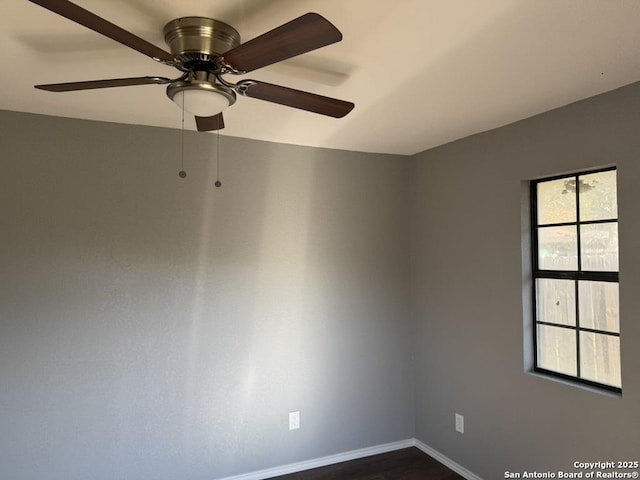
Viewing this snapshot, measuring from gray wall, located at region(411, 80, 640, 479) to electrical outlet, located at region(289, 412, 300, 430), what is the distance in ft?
3.37

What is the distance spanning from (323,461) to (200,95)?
2.76 meters

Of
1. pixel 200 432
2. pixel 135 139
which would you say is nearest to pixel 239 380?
pixel 200 432

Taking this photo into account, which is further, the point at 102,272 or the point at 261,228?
the point at 261,228

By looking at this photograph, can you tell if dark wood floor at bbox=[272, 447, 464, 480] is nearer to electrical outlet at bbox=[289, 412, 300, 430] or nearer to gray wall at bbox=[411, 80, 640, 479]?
gray wall at bbox=[411, 80, 640, 479]

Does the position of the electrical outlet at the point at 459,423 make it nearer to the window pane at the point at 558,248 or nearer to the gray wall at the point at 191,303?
the gray wall at the point at 191,303

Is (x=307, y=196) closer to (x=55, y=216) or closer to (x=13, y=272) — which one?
(x=55, y=216)

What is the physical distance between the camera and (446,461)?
3.15m

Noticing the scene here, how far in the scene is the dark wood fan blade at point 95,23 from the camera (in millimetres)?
1087

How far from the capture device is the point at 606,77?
1.99m

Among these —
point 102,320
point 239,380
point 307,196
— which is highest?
point 307,196

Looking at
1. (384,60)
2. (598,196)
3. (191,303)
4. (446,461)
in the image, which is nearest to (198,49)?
(384,60)

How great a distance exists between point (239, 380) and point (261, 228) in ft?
3.54

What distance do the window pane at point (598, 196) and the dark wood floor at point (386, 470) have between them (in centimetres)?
197

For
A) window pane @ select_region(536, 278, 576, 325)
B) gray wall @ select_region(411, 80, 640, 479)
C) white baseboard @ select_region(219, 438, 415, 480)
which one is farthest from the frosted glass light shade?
white baseboard @ select_region(219, 438, 415, 480)
